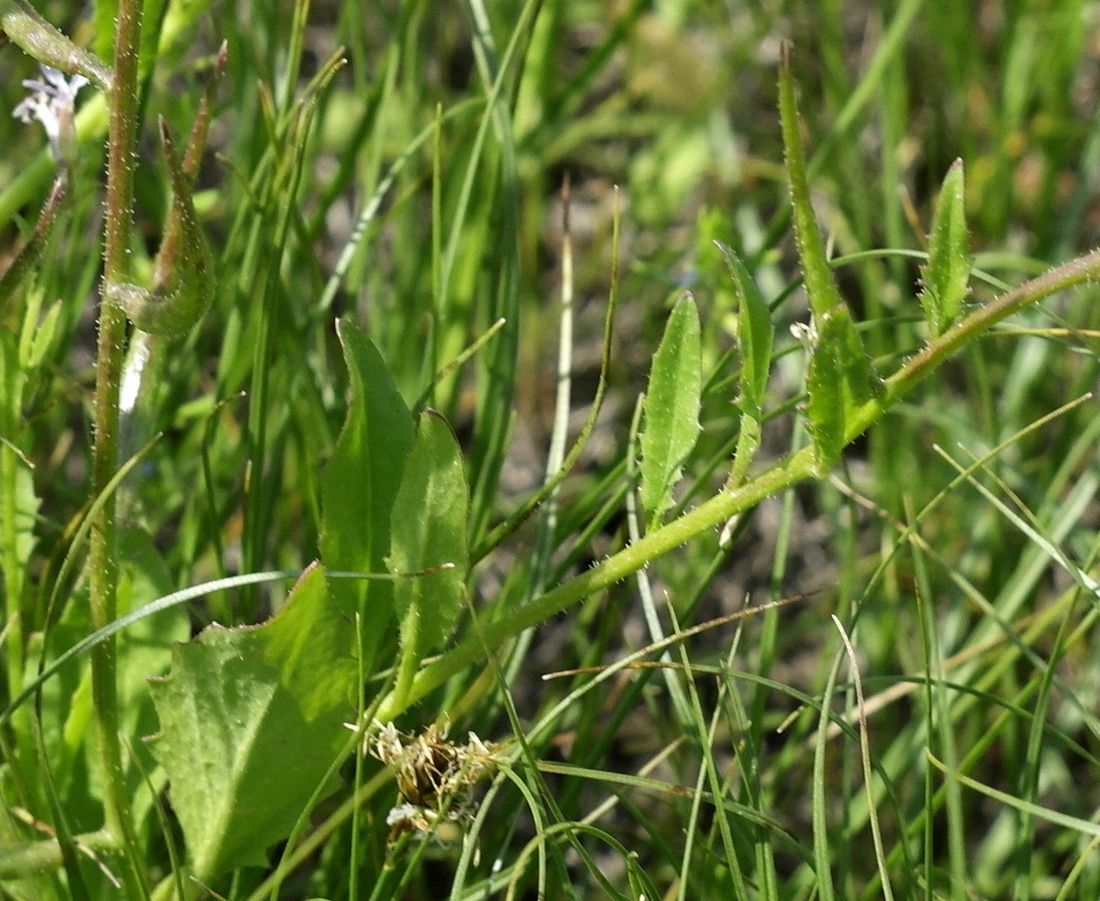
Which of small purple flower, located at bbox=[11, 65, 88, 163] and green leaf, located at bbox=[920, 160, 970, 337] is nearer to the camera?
green leaf, located at bbox=[920, 160, 970, 337]

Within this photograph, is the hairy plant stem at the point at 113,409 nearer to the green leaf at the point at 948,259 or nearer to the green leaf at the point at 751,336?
the green leaf at the point at 751,336

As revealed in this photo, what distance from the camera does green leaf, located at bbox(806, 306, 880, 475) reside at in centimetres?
79

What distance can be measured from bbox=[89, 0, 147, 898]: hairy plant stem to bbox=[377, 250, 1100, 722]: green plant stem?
179mm

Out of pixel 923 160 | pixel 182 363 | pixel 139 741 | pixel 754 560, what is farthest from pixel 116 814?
pixel 923 160

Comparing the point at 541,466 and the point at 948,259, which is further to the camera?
the point at 541,466

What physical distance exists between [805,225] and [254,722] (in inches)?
18.4

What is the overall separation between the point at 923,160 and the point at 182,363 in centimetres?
131

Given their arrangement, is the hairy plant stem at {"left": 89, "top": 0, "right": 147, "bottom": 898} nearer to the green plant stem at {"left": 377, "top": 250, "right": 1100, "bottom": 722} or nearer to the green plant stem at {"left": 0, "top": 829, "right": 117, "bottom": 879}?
the green plant stem at {"left": 0, "top": 829, "right": 117, "bottom": 879}

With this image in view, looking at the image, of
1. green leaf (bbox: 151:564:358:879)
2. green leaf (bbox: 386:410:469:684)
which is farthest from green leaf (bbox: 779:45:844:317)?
green leaf (bbox: 151:564:358:879)

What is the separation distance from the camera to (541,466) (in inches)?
75.2

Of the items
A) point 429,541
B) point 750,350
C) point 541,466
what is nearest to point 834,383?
point 750,350

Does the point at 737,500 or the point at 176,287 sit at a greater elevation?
the point at 176,287

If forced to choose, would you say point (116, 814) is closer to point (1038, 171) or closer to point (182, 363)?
point (182, 363)

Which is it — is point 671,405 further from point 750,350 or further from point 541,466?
point 541,466
